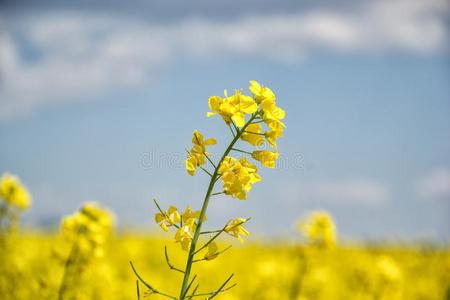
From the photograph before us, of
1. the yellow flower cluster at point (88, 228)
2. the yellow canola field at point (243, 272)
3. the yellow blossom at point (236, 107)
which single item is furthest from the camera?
the yellow canola field at point (243, 272)

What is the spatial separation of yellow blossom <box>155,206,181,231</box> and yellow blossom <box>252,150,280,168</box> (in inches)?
13.6

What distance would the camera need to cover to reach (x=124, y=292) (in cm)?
522

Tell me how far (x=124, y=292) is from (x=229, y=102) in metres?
3.82

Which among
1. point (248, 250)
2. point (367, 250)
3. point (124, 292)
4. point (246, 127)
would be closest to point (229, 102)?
point (246, 127)

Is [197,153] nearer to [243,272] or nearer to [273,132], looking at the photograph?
[273,132]

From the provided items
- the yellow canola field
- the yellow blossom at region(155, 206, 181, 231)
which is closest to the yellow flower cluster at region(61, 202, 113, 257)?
the yellow canola field

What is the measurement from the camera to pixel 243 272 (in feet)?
31.3

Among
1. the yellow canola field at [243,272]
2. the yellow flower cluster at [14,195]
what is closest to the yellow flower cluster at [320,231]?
the yellow canola field at [243,272]

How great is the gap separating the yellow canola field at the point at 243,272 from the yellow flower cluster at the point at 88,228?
0.31 ft

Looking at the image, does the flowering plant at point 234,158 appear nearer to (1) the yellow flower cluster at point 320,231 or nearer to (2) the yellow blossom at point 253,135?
(2) the yellow blossom at point 253,135

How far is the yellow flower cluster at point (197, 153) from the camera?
6.32ft

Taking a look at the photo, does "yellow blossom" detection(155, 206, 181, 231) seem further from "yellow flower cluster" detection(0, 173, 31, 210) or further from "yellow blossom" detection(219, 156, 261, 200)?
"yellow flower cluster" detection(0, 173, 31, 210)

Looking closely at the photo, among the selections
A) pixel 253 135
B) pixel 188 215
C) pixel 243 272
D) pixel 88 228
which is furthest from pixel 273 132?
pixel 243 272

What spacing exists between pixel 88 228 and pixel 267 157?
2065 millimetres
